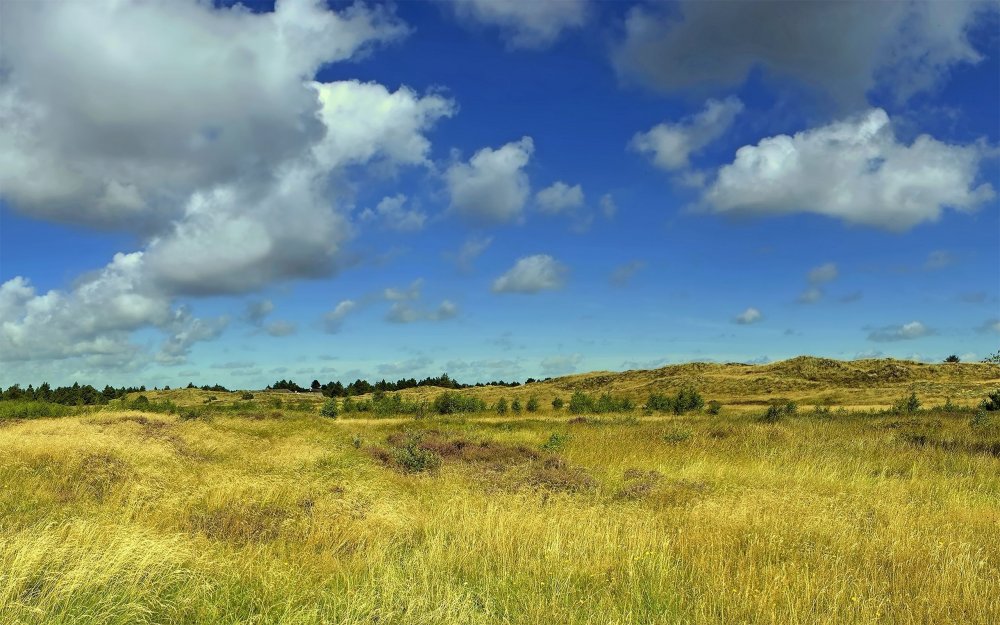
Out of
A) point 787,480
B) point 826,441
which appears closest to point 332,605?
point 787,480

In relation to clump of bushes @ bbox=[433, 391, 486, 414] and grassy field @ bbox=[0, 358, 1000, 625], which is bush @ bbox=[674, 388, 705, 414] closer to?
clump of bushes @ bbox=[433, 391, 486, 414]

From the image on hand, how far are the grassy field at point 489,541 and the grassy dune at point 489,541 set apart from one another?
1.4 inches

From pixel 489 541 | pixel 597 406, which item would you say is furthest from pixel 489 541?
pixel 597 406

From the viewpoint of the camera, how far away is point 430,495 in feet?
35.3

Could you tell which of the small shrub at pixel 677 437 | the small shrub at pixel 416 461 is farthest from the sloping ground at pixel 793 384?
the small shrub at pixel 416 461

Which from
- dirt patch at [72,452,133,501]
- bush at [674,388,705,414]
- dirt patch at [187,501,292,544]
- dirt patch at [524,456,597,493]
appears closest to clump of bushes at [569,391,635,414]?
bush at [674,388,705,414]

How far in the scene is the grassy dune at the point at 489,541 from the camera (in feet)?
17.0

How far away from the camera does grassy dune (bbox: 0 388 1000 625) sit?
5.20 meters

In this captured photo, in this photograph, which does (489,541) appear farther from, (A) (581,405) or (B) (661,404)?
(A) (581,405)

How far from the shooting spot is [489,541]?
6.92 m

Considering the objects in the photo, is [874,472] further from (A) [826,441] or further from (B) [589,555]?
(B) [589,555]

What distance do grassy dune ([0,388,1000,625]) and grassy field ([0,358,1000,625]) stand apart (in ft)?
0.12

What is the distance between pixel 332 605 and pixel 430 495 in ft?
18.4

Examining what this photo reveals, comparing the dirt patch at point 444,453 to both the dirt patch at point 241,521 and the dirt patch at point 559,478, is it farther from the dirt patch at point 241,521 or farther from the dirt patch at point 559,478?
the dirt patch at point 241,521
